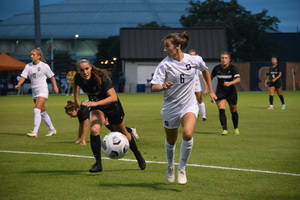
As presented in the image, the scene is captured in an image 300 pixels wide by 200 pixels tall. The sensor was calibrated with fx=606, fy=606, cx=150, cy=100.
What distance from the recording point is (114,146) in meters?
8.90

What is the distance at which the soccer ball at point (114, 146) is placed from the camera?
29.2 ft

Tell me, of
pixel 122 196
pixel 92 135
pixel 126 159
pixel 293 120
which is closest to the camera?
pixel 122 196

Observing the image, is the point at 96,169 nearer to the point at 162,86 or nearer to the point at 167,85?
the point at 162,86

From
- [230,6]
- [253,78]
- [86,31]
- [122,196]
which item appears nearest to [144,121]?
[122,196]

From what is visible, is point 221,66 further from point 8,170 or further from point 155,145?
point 8,170

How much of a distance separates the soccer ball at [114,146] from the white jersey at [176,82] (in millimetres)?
928

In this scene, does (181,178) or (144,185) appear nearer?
(181,178)

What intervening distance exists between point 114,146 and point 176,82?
54.3 inches

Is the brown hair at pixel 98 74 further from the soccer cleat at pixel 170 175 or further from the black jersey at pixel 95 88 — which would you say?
the soccer cleat at pixel 170 175

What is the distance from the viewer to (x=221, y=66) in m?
15.9

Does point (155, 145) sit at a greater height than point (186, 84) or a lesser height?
lesser

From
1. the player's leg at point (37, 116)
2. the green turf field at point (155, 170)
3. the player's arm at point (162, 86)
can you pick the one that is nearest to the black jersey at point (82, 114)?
the green turf field at point (155, 170)

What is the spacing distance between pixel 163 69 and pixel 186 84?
15.2 inches

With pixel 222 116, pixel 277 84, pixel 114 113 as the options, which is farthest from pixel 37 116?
pixel 277 84
